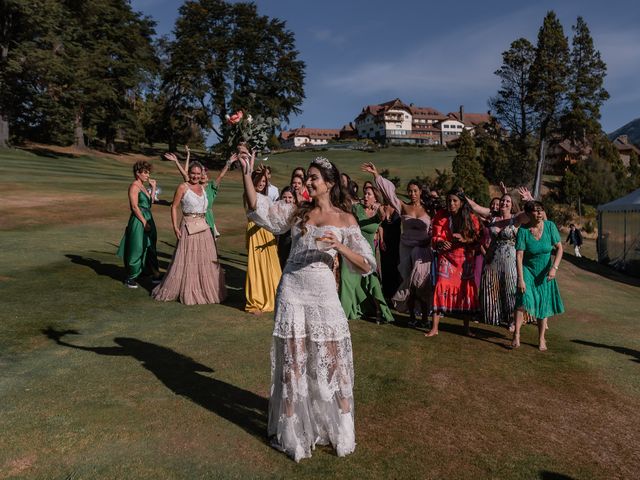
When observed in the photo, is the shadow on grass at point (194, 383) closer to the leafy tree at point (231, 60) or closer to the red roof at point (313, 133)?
the leafy tree at point (231, 60)

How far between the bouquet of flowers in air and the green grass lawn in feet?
8.47

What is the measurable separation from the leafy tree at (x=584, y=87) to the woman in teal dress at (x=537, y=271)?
152 feet

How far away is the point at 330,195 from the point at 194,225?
527 centimetres

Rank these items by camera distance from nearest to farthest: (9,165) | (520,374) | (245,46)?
(520,374) < (9,165) < (245,46)

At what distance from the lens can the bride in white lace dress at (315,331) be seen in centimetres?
428

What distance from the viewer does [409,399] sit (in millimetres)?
Answer: 5434

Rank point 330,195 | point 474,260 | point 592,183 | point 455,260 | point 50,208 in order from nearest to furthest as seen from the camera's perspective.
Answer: point 330,195 → point 455,260 → point 474,260 → point 50,208 → point 592,183

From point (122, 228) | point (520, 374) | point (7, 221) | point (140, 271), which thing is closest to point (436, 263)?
point (520, 374)

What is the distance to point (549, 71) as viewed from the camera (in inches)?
1885

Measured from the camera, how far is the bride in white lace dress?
14.0 ft

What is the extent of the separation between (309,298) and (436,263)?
4.21m

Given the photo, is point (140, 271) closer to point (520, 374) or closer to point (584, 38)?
point (520, 374)

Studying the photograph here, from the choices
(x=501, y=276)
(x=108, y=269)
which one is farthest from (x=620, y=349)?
(x=108, y=269)

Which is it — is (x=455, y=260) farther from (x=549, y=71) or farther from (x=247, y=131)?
(x=549, y=71)
